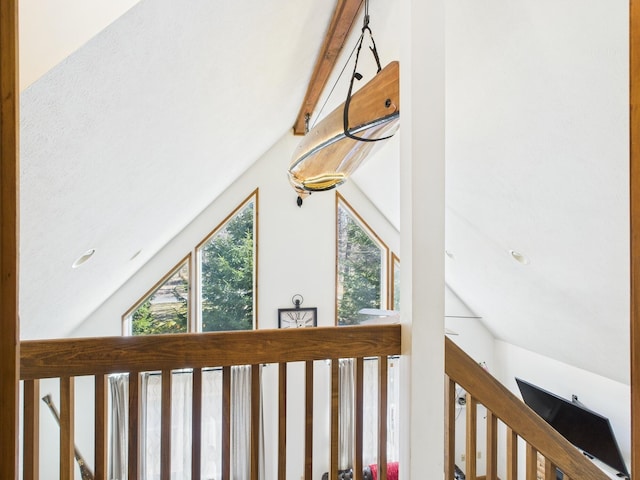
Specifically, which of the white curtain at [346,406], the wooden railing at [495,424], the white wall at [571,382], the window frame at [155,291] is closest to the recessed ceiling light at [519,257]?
the white wall at [571,382]

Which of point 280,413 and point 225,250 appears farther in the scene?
point 225,250

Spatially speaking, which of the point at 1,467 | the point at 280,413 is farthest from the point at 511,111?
the point at 1,467

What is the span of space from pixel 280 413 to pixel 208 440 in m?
3.68

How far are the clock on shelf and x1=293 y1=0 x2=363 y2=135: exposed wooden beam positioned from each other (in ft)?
7.52

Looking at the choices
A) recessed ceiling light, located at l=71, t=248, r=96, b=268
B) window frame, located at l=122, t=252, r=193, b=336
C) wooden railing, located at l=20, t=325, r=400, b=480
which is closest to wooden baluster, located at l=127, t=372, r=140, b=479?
wooden railing, located at l=20, t=325, r=400, b=480

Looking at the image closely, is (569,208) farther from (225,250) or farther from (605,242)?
(225,250)

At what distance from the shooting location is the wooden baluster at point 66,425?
1032mm

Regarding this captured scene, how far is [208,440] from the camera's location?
4250 millimetres

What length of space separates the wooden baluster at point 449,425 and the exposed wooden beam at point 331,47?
1845 mm

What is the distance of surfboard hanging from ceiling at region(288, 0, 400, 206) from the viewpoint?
1398 mm

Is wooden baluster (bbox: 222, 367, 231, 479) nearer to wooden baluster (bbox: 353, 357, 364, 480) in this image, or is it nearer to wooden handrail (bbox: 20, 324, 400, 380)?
wooden handrail (bbox: 20, 324, 400, 380)

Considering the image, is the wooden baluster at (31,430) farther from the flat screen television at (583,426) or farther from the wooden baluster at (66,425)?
the flat screen television at (583,426)

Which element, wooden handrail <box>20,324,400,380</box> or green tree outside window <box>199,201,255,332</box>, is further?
green tree outside window <box>199,201,255,332</box>

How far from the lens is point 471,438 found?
1.29 meters
